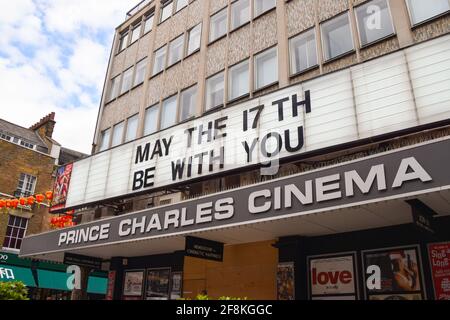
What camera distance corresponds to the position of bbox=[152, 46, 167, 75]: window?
18.3 m

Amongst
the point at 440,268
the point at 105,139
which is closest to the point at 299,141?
the point at 440,268

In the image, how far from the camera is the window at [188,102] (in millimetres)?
15617

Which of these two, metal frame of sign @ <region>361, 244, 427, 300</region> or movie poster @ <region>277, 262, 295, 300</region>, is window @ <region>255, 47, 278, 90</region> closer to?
movie poster @ <region>277, 262, 295, 300</region>

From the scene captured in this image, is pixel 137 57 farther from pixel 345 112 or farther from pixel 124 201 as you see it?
pixel 345 112

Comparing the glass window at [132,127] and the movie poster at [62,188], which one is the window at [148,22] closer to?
the glass window at [132,127]

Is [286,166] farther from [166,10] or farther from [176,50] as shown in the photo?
[166,10]

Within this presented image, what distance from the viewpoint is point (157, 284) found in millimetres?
13977

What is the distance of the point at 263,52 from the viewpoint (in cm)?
1373

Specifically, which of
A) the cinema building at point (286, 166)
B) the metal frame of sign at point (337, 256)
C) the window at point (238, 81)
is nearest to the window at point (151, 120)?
the cinema building at point (286, 166)

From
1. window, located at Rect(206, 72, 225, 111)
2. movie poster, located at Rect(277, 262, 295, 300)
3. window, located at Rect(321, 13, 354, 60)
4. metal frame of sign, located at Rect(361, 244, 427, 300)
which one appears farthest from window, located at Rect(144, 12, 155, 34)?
metal frame of sign, located at Rect(361, 244, 427, 300)

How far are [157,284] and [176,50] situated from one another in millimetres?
10321
